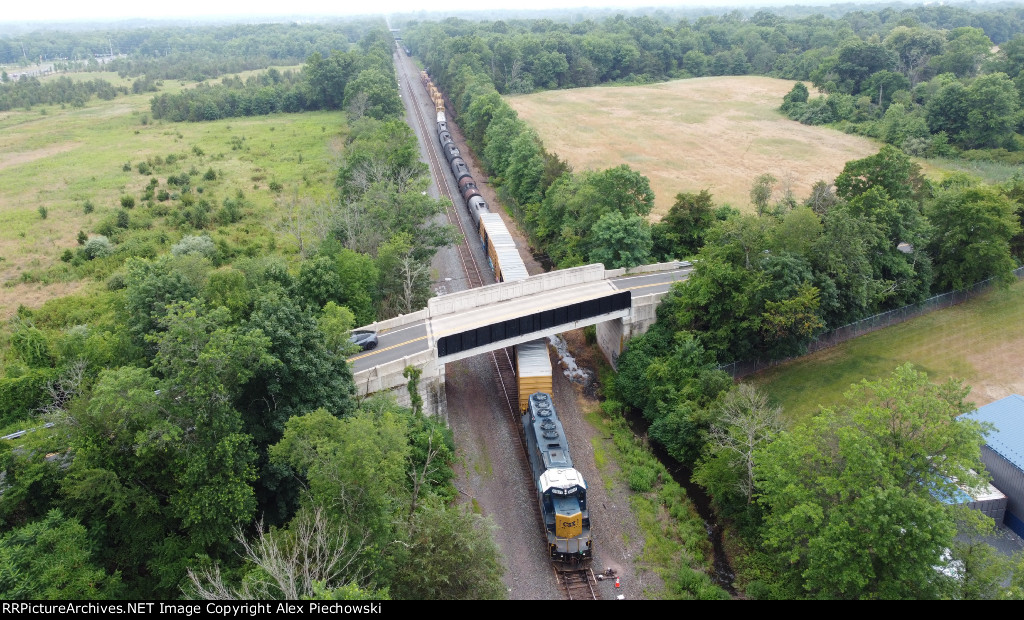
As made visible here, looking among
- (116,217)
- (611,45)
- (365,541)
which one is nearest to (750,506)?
(365,541)

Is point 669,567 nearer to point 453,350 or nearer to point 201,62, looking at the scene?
point 453,350

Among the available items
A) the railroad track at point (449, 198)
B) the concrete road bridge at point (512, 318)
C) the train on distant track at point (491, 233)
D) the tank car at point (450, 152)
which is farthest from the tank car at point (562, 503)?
the tank car at point (450, 152)

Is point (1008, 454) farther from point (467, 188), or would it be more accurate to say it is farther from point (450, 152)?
point (450, 152)

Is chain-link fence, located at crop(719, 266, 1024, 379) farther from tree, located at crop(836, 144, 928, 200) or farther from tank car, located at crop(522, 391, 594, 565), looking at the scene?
tank car, located at crop(522, 391, 594, 565)

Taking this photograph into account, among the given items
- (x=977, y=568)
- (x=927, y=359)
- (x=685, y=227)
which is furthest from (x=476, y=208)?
(x=977, y=568)

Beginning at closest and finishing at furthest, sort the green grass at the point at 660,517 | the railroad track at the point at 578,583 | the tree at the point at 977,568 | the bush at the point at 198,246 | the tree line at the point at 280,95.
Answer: the tree at the point at 977,568, the railroad track at the point at 578,583, the green grass at the point at 660,517, the bush at the point at 198,246, the tree line at the point at 280,95

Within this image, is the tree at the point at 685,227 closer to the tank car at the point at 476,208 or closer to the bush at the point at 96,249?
the tank car at the point at 476,208

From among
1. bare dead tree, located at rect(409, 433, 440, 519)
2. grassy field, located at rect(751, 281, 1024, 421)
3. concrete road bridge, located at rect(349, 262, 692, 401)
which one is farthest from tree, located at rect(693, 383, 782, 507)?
bare dead tree, located at rect(409, 433, 440, 519)
